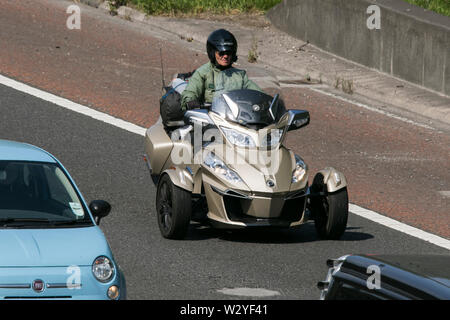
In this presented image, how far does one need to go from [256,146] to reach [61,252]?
4075 millimetres

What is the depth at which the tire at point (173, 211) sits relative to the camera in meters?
11.1

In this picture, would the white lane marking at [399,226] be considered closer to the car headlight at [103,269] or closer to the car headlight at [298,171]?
the car headlight at [298,171]

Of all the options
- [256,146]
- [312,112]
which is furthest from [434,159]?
[256,146]

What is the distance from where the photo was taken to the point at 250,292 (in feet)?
31.0

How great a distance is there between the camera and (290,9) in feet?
71.6

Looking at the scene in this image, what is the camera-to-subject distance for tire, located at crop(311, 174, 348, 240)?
11.3m

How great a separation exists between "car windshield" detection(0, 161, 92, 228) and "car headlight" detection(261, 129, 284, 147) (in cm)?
298

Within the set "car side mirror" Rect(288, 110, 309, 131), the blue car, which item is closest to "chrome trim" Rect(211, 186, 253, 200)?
"car side mirror" Rect(288, 110, 309, 131)

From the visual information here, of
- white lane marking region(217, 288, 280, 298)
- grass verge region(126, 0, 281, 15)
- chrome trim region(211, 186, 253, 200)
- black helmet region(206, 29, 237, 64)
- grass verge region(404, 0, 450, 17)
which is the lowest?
grass verge region(126, 0, 281, 15)

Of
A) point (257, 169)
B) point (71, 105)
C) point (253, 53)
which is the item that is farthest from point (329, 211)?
point (253, 53)

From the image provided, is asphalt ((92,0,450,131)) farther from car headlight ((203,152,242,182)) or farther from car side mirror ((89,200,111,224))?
car side mirror ((89,200,111,224))

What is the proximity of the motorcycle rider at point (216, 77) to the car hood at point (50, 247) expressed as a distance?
4.36 meters

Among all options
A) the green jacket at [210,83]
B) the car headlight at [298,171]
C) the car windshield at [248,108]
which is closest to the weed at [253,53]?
the green jacket at [210,83]

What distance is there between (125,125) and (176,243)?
5499 millimetres
